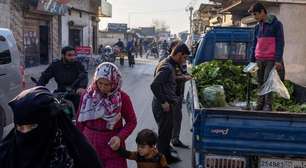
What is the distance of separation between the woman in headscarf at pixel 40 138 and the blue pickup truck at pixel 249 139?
2501 mm

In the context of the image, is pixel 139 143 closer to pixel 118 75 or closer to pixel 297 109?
pixel 118 75

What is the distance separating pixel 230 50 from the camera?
11.8 metres

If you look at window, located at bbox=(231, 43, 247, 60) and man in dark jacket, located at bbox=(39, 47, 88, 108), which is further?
window, located at bbox=(231, 43, 247, 60)

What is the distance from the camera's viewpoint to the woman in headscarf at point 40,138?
101 inches

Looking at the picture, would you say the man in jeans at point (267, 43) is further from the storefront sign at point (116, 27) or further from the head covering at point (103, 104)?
the storefront sign at point (116, 27)

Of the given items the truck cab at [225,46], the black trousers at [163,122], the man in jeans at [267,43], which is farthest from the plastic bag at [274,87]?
the truck cab at [225,46]

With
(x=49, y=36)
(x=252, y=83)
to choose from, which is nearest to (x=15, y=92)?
(x=252, y=83)

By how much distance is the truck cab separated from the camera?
11.8 m

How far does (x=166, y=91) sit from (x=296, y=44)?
14.2m

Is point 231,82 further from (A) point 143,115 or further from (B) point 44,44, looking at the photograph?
(B) point 44,44

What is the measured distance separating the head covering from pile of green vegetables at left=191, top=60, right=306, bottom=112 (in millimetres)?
2851

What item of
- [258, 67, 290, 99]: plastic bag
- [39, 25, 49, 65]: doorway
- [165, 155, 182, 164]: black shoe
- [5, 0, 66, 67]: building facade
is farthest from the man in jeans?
[39, 25, 49, 65]: doorway

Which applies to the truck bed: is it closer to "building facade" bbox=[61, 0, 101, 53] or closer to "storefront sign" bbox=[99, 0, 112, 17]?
"building facade" bbox=[61, 0, 101, 53]

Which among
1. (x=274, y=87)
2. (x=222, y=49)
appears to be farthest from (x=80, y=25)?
(x=274, y=87)
